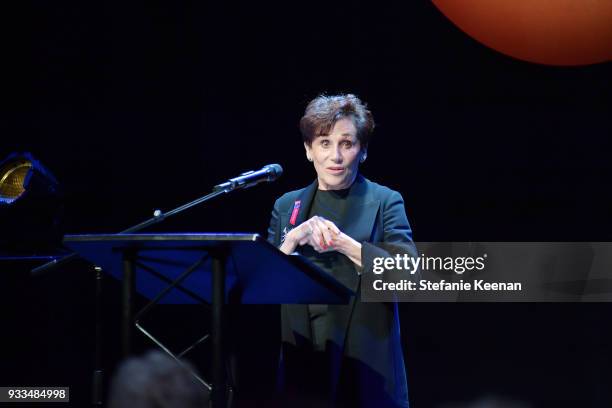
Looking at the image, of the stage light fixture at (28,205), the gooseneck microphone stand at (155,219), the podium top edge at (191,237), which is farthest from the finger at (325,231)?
the stage light fixture at (28,205)

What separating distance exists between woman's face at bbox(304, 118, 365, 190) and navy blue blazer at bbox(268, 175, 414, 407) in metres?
0.18

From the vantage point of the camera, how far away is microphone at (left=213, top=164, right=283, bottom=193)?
2.34m

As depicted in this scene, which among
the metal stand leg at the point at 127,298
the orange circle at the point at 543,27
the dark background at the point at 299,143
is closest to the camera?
the metal stand leg at the point at 127,298

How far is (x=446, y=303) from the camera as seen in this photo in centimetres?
378

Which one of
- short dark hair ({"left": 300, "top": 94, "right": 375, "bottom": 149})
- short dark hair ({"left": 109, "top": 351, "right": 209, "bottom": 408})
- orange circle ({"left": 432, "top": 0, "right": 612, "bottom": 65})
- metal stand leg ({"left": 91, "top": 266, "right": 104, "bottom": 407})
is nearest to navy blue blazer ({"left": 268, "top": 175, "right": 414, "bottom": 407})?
short dark hair ({"left": 300, "top": 94, "right": 375, "bottom": 149})

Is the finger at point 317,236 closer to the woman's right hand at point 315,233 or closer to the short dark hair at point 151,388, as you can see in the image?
the woman's right hand at point 315,233

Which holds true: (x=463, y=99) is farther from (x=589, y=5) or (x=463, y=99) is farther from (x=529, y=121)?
(x=589, y=5)

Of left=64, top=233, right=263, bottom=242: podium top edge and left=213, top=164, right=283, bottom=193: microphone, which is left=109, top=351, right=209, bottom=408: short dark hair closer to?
left=64, top=233, right=263, bottom=242: podium top edge

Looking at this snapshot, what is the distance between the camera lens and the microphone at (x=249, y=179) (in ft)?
7.69

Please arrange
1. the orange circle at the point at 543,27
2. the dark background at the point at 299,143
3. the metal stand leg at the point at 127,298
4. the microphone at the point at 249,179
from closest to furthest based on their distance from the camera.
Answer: the metal stand leg at the point at 127,298
the microphone at the point at 249,179
the orange circle at the point at 543,27
the dark background at the point at 299,143

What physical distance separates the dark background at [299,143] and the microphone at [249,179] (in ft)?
4.44

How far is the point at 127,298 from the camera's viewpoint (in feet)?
5.72

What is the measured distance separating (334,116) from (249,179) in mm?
528

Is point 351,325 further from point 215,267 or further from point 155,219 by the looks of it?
point 215,267
